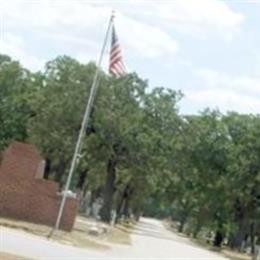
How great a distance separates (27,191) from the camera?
3794 cm

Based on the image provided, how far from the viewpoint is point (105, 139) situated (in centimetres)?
6300

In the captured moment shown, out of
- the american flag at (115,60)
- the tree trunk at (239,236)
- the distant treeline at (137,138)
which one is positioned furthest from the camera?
the tree trunk at (239,236)

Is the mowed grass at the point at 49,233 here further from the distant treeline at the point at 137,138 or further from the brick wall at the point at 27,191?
the distant treeline at the point at 137,138

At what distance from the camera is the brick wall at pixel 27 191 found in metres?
37.0

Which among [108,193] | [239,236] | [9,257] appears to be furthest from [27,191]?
[239,236]

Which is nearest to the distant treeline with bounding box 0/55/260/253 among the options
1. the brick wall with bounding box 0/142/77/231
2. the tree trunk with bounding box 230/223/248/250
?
the tree trunk with bounding box 230/223/248/250

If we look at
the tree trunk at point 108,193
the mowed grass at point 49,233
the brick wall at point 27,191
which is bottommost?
the mowed grass at point 49,233

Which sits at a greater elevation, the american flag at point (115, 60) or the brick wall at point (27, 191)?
the american flag at point (115, 60)

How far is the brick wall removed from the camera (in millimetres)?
36969

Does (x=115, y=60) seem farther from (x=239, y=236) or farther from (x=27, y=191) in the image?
(x=239, y=236)

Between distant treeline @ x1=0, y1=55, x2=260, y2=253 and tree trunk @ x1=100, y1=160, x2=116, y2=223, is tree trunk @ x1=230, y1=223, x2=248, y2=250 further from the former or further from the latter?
tree trunk @ x1=100, y1=160, x2=116, y2=223

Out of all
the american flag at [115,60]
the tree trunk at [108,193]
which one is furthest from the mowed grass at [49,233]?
the tree trunk at [108,193]

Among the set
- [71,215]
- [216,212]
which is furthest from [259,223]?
[71,215]

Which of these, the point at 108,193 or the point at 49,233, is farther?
the point at 108,193
